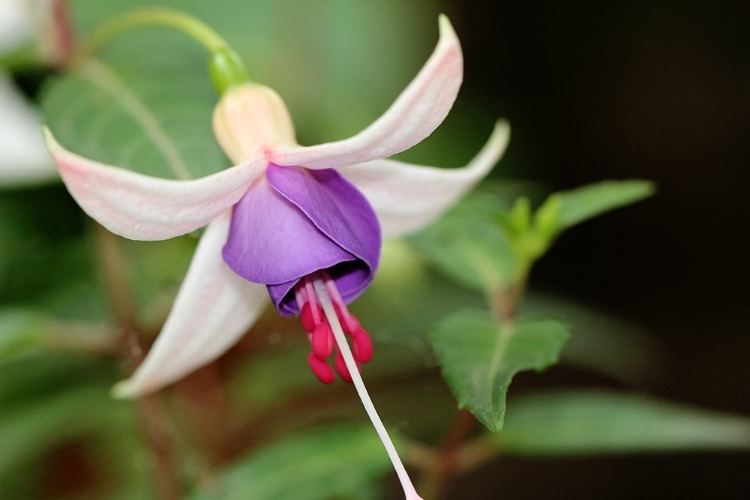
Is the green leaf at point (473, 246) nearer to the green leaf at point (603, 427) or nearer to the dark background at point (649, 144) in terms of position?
the green leaf at point (603, 427)

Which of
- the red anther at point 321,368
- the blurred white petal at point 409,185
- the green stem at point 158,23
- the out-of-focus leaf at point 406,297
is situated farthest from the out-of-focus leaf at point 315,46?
the red anther at point 321,368

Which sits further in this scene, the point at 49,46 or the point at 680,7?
the point at 680,7

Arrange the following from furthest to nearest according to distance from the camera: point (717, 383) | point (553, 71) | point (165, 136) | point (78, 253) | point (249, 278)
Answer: point (553, 71)
point (717, 383)
point (78, 253)
point (165, 136)
point (249, 278)

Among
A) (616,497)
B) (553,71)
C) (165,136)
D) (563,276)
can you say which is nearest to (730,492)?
(616,497)

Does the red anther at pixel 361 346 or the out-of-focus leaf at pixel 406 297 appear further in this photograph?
the out-of-focus leaf at pixel 406 297

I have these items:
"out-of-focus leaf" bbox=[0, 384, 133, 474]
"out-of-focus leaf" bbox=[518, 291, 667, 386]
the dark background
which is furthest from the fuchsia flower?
the dark background

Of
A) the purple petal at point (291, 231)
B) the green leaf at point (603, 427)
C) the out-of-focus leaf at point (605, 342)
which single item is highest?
the purple petal at point (291, 231)

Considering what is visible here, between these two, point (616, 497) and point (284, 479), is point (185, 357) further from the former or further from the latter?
point (616, 497)
